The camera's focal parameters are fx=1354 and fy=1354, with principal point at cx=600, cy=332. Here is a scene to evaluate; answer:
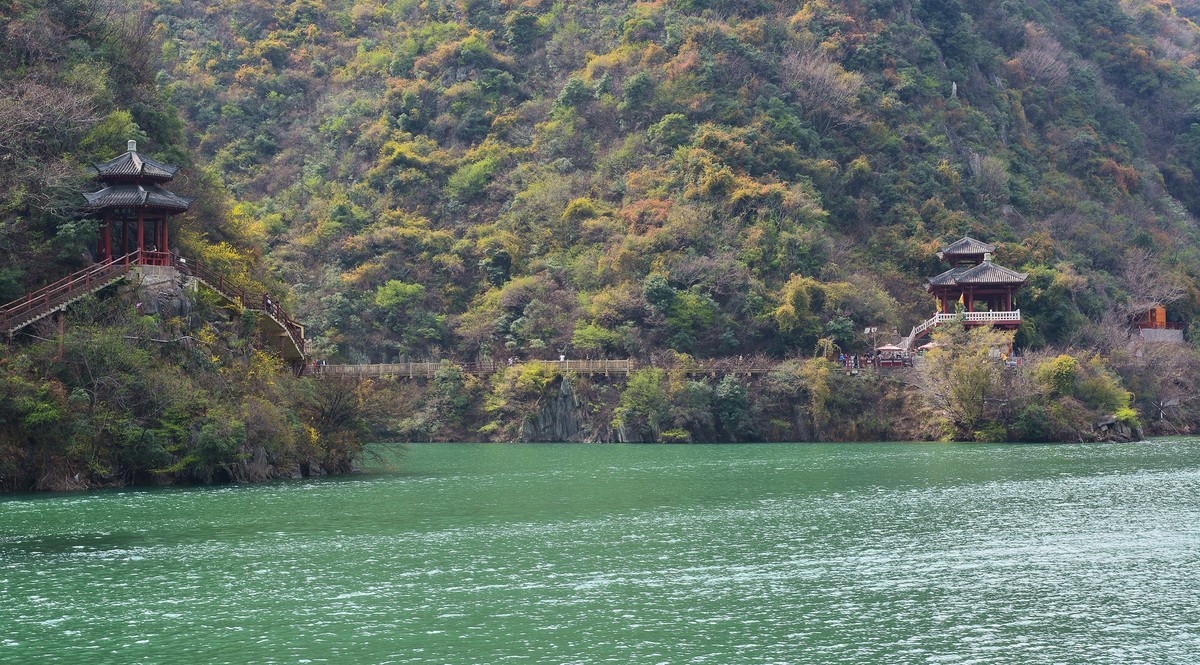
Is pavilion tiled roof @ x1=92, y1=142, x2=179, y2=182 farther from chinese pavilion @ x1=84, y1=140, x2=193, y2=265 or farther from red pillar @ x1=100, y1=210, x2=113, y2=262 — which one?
red pillar @ x1=100, y1=210, x2=113, y2=262

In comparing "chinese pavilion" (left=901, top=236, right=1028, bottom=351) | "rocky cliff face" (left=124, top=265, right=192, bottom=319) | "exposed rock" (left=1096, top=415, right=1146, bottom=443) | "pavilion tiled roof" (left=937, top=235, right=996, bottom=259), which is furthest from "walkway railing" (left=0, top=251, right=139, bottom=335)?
"pavilion tiled roof" (left=937, top=235, right=996, bottom=259)

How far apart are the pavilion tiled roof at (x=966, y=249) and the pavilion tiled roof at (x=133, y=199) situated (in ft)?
171

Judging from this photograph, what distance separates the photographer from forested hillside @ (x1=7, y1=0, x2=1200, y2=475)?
250ft

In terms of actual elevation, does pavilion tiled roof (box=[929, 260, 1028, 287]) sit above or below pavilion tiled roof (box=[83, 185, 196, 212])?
below

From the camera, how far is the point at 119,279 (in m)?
49.5

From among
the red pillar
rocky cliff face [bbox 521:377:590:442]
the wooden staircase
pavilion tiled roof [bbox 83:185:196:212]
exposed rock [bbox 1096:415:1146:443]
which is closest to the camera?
the wooden staircase

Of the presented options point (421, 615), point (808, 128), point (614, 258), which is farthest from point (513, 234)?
point (421, 615)

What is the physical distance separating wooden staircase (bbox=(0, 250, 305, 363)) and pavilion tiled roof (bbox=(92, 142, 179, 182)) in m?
2.96

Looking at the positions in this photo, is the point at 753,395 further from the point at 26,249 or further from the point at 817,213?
the point at 26,249

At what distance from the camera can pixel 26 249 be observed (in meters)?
51.2

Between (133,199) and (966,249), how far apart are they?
54459mm

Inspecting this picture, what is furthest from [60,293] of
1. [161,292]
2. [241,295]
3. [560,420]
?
[560,420]

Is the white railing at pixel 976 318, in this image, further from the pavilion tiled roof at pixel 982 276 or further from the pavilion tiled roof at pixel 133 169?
the pavilion tiled roof at pixel 133 169


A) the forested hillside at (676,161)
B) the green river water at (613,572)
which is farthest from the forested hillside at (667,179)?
the green river water at (613,572)
